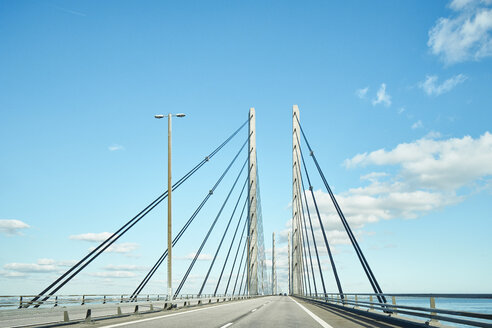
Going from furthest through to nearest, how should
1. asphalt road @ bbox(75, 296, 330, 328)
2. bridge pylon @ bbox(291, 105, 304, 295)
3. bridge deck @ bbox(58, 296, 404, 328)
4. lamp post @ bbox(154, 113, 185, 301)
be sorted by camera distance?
bridge pylon @ bbox(291, 105, 304, 295)
lamp post @ bbox(154, 113, 185, 301)
bridge deck @ bbox(58, 296, 404, 328)
asphalt road @ bbox(75, 296, 330, 328)

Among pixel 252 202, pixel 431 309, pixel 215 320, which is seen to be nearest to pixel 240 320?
pixel 215 320

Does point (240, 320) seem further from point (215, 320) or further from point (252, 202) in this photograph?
point (252, 202)

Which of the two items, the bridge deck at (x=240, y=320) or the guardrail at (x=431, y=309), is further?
the bridge deck at (x=240, y=320)

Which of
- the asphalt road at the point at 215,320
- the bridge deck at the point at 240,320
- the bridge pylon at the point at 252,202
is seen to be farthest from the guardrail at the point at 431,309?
the bridge pylon at the point at 252,202

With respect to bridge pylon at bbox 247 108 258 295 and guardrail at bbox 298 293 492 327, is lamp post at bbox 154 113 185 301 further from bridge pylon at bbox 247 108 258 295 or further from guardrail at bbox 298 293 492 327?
bridge pylon at bbox 247 108 258 295

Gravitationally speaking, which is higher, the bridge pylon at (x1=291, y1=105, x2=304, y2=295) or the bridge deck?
the bridge pylon at (x1=291, y1=105, x2=304, y2=295)

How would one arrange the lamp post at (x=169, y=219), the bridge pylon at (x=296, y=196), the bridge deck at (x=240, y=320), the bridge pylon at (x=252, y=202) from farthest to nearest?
the bridge pylon at (x=252, y=202), the bridge pylon at (x=296, y=196), the lamp post at (x=169, y=219), the bridge deck at (x=240, y=320)

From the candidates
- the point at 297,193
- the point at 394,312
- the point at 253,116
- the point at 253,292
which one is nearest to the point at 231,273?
the point at 253,292

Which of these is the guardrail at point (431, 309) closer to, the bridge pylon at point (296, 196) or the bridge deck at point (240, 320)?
the bridge deck at point (240, 320)

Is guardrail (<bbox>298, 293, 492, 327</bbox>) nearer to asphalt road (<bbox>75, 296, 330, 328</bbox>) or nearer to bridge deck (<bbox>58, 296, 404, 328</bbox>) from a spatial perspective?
bridge deck (<bbox>58, 296, 404, 328</bbox>)

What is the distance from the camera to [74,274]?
18312 millimetres

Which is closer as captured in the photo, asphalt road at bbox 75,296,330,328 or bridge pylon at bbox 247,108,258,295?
asphalt road at bbox 75,296,330,328

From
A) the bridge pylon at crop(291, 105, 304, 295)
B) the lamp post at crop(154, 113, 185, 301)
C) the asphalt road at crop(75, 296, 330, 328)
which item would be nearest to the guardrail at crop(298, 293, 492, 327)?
the asphalt road at crop(75, 296, 330, 328)

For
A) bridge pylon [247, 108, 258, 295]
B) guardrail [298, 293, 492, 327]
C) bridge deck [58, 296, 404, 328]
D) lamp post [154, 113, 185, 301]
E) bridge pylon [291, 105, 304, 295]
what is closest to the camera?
guardrail [298, 293, 492, 327]
